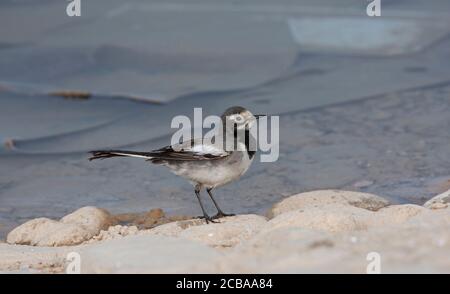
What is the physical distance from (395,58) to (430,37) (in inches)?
33.1

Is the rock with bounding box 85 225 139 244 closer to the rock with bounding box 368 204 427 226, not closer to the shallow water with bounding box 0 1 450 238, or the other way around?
the shallow water with bounding box 0 1 450 238

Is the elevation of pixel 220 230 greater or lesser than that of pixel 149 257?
greater

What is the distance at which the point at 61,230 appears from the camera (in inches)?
311

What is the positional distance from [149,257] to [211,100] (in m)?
6.16

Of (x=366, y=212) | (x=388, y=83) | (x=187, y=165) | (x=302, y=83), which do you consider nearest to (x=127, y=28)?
(x=302, y=83)

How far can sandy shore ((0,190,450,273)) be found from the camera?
5820 mm

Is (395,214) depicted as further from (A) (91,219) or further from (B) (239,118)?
(A) (91,219)

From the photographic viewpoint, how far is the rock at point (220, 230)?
7203 millimetres

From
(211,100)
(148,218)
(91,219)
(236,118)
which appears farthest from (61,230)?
(211,100)

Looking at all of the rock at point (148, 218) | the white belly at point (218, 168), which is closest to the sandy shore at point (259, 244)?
the white belly at point (218, 168)

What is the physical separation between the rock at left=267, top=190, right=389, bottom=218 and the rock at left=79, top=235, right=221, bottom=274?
188cm

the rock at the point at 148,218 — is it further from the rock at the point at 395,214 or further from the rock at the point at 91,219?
the rock at the point at 395,214

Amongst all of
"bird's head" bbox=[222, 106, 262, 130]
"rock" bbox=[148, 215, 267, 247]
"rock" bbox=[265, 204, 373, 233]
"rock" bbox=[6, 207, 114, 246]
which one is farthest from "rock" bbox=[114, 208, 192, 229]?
"rock" bbox=[265, 204, 373, 233]
